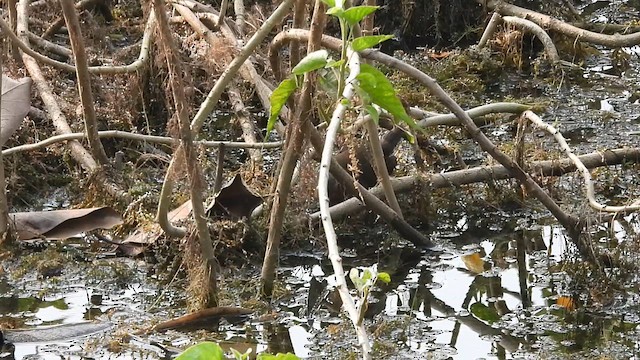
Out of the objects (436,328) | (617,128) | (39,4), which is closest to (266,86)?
(436,328)

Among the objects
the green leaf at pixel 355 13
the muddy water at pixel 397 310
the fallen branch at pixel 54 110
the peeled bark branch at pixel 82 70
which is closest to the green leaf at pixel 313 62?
the green leaf at pixel 355 13

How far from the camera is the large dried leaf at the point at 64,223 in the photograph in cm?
391

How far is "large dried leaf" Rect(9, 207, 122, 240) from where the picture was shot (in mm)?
3912

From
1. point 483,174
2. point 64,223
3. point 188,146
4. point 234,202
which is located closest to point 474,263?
point 483,174

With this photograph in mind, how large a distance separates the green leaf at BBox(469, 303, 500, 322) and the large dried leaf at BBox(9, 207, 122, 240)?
1388 mm

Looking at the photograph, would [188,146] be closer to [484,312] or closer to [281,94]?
[281,94]

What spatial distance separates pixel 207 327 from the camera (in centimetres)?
320

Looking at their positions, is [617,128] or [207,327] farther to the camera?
[617,128]

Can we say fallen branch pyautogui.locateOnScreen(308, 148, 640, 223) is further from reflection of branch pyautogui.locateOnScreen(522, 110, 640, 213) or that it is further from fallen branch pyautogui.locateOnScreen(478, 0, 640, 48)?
fallen branch pyautogui.locateOnScreen(478, 0, 640, 48)

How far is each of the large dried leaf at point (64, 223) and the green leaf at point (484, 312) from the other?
139cm

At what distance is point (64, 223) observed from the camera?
3928 mm

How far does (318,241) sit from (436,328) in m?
0.67

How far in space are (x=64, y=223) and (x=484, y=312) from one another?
163 centimetres

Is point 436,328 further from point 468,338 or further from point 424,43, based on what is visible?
point 424,43
